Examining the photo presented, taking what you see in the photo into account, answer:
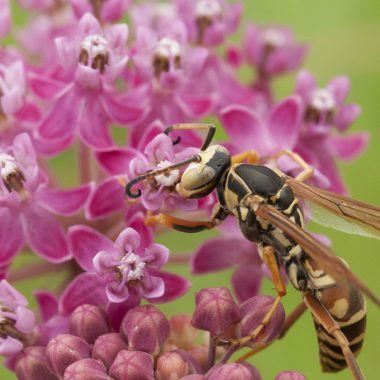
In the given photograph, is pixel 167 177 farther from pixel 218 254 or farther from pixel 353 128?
pixel 353 128

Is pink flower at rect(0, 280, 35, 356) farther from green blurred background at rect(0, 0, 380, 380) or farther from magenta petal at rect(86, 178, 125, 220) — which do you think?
green blurred background at rect(0, 0, 380, 380)

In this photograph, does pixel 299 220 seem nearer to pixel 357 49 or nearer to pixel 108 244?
pixel 108 244

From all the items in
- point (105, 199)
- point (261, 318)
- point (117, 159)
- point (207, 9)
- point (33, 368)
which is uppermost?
point (207, 9)

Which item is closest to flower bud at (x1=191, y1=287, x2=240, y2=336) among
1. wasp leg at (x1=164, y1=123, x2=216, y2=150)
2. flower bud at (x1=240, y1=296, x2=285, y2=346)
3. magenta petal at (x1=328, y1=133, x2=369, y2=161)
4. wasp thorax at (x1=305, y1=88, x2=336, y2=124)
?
flower bud at (x1=240, y1=296, x2=285, y2=346)

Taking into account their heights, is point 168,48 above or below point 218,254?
above

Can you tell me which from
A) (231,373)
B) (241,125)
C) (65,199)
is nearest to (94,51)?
(65,199)

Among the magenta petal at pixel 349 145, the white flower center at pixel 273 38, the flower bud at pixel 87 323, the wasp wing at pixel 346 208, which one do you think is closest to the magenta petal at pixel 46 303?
the flower bud at pixel 87 323

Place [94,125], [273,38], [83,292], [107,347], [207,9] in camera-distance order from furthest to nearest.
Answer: [273,38], [207,9], [94,125], [83,292], [107,347]
